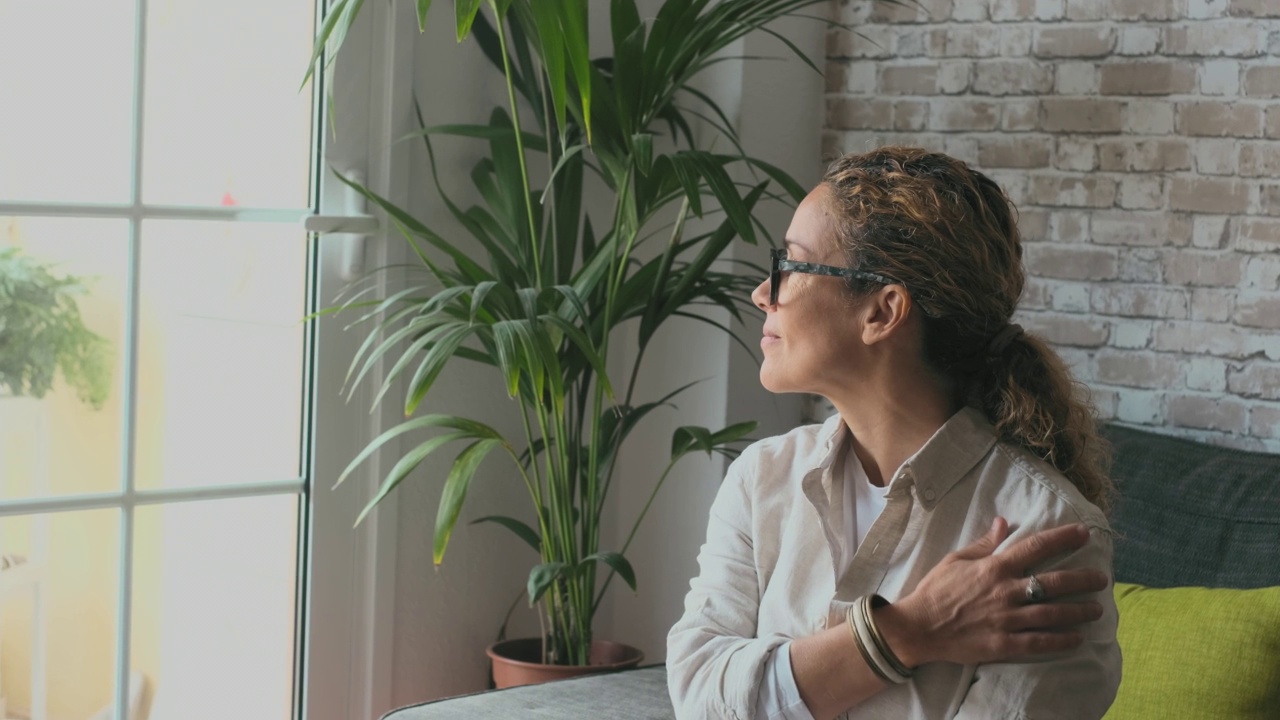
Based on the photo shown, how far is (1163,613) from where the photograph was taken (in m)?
2.00

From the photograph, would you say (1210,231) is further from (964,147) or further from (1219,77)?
(964,147)

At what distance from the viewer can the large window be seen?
7.62ft

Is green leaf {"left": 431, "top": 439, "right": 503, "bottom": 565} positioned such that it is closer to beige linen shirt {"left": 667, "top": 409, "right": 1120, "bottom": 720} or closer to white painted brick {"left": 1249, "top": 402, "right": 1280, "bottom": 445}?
beige linen shirt {"left": 667, "top": 409, "right": 1120, "bottom": 720}

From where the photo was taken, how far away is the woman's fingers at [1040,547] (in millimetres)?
1455

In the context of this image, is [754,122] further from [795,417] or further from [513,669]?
[513,669]

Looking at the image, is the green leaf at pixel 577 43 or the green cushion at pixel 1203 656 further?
the green leaf at pixel 577 43

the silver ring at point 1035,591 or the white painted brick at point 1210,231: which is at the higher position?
the white painted brick at point 1210,231

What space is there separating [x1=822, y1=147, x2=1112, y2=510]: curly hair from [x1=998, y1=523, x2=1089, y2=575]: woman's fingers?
15 cm

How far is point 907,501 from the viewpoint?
1.61 m

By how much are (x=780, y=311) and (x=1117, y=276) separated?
1.23 m

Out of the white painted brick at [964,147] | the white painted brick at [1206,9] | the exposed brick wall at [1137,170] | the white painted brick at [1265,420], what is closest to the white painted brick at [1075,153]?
the exposed brick wall at [1137,170]

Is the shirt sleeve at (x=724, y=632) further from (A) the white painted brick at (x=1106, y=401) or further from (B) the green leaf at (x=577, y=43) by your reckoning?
(A) the white painted brick at (x=1106, y=401)

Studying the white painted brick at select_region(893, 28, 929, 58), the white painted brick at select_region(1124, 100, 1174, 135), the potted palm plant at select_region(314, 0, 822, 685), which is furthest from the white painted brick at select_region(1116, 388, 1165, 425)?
the white painted brick at select_region(893, 28, 929, 58)

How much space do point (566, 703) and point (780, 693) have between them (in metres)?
0.75
